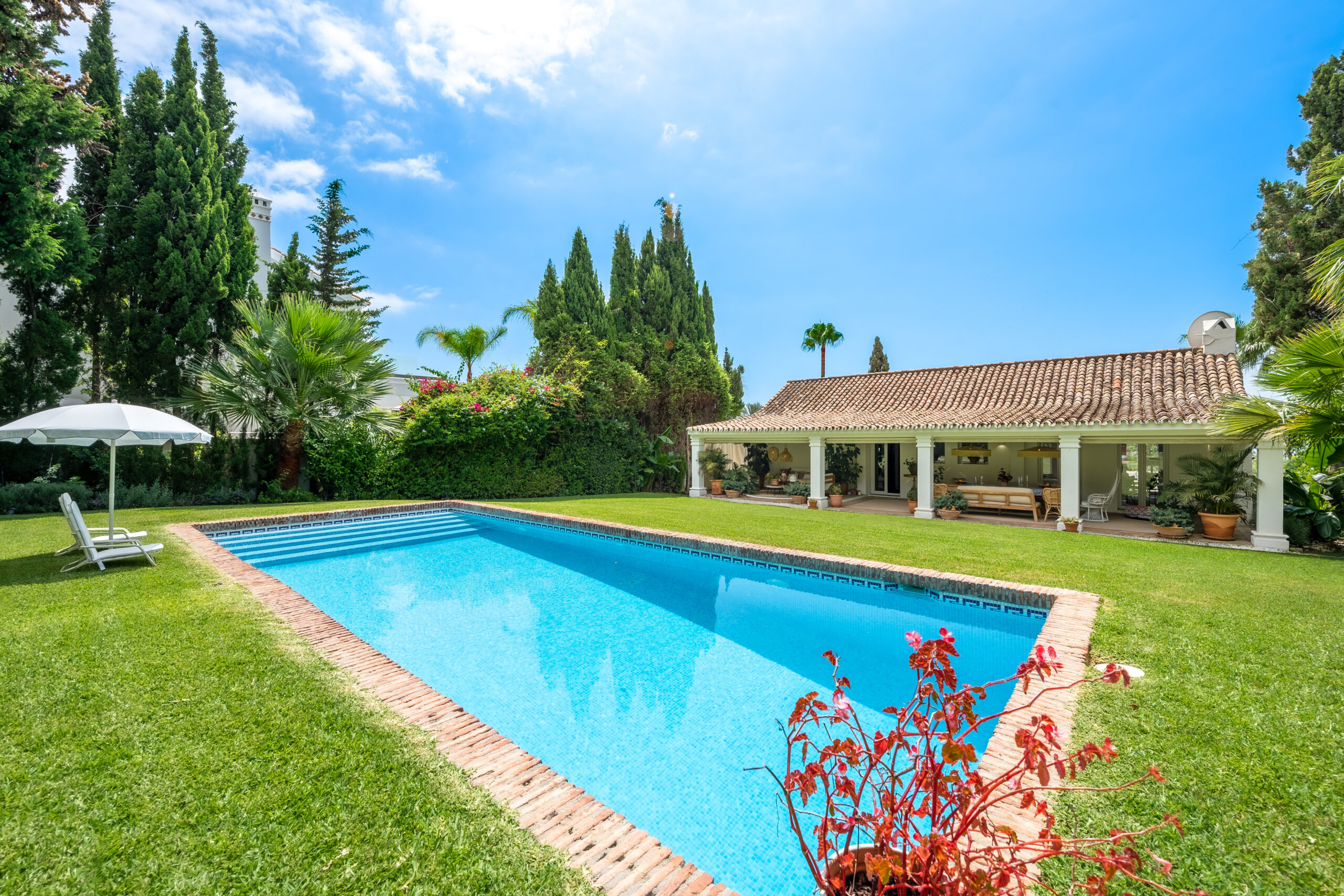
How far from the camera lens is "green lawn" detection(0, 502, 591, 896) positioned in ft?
7.70

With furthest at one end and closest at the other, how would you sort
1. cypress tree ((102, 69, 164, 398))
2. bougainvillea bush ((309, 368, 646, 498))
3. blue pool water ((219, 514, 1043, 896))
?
bougainvillea bush ((309, 368, 646, 498)), cypress tree ((102, 69, 164, 398)), blue pool water ((219, 514, 1043, 896))

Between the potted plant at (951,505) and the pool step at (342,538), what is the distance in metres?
12.9

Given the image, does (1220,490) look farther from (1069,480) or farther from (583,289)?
(583,289)

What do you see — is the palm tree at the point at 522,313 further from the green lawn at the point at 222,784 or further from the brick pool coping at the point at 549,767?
the green lawn at the point at 222,784

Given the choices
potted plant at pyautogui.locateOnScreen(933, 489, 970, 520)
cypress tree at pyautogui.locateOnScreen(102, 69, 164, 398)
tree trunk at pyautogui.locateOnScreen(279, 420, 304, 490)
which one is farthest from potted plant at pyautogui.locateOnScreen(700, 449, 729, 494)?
cypress tree at pyautogui.locateOnScreen(102, 69, 164, 398)

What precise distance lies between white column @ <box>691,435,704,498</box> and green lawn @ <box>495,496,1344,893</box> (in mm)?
11410

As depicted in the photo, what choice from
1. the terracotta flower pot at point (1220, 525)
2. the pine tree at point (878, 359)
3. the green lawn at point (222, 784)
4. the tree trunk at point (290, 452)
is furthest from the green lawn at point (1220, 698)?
the pine tree at point (878, 359)

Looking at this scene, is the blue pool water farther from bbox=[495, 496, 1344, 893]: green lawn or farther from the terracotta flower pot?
the terracotta flower pot

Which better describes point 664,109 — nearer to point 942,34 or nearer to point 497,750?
point 942,34

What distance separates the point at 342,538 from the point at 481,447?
6.82m

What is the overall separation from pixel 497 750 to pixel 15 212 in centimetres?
1611

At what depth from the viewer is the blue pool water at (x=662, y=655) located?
3822 millimetres

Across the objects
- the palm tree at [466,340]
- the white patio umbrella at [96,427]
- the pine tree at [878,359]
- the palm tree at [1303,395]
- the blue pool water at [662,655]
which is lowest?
the blue pool water at [662,655]

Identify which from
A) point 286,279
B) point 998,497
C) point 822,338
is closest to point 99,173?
point 286,279
